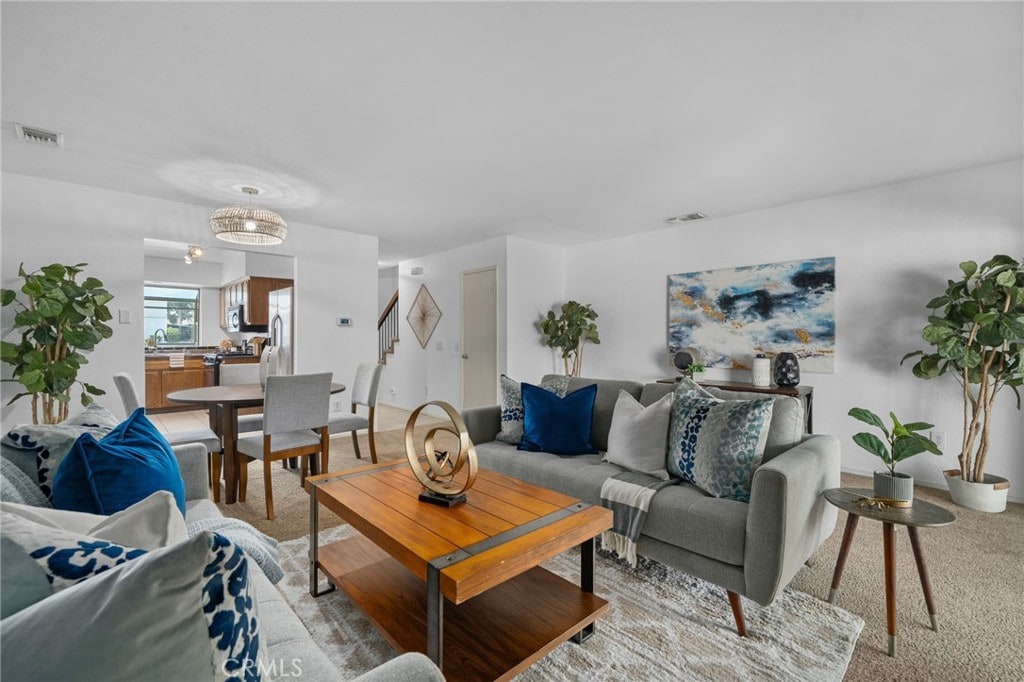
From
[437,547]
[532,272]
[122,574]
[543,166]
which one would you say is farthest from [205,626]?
[532,272]

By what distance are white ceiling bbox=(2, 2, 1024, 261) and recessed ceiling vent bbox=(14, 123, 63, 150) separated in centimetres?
9

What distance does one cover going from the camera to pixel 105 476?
1.13 m

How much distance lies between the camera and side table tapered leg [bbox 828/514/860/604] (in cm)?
181

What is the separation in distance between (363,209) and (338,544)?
3.19m

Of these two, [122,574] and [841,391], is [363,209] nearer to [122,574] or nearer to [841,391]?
[122,574]

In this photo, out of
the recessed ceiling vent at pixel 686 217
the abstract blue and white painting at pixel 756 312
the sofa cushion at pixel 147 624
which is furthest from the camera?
the recessed ceiling vent at pixel 686 217

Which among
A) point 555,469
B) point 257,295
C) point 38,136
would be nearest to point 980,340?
point 555,469

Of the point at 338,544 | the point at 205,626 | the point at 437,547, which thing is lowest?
the point at 338,544

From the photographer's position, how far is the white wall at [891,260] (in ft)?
10.5

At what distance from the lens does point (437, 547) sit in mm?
1382

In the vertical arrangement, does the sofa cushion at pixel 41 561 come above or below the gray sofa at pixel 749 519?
above

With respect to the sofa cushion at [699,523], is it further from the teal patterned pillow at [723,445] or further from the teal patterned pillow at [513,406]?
the teal patterned pillow at [513,406]

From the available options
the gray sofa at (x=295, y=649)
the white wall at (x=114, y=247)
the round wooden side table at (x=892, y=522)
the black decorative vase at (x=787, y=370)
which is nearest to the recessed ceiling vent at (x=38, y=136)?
the white wall at (x=114, y=247)

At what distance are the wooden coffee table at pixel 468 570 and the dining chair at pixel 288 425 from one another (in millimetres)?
1070
